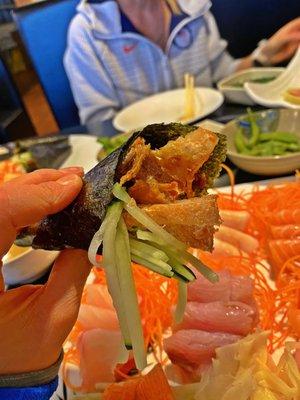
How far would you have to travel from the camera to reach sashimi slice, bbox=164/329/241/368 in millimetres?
1082

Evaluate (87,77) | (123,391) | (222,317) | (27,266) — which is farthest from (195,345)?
(87,77)

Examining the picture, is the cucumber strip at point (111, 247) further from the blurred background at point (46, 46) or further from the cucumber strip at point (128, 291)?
the blurred background at point (46, 46)

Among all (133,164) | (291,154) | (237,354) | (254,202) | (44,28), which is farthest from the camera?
(44,28)

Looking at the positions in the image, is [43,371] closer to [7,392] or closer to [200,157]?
[7,392]

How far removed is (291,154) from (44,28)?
2.60 meters

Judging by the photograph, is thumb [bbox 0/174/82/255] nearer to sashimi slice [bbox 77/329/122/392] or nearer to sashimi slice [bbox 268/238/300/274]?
sashimi slice [bbox 77/329/122/392]

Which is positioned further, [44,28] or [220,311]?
[44,28]

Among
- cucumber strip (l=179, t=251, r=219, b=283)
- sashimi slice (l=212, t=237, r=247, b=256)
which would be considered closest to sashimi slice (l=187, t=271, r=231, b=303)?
sashimi slice (l=212, t=237, r=247, b=256)

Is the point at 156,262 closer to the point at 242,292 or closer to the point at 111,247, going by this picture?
the point at 111,247

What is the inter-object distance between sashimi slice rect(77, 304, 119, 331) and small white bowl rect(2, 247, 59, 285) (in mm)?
279

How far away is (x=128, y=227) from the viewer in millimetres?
747

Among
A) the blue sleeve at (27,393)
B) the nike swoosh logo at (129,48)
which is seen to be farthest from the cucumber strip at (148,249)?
the nike swoosh logo at (129,48)

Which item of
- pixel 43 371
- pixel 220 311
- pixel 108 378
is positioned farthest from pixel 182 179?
pixel 108 378

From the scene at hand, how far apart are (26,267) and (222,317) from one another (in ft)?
2.30
